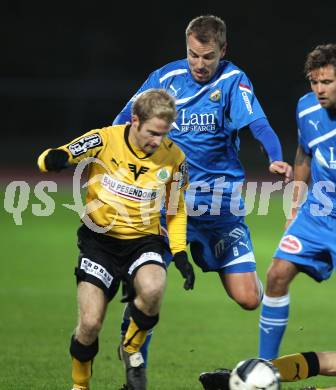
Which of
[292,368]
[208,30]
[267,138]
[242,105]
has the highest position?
[208,30]

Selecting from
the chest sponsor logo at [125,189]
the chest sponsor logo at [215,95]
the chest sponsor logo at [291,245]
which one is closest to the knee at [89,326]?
the chest sponsor logo at [125,189]

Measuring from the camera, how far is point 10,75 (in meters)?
27.1

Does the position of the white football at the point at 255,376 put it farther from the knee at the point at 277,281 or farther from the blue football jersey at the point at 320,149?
the blue football jersey at the point at 320,149

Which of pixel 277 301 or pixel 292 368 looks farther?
pixel 277 301

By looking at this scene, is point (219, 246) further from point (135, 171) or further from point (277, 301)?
point (135, 171)

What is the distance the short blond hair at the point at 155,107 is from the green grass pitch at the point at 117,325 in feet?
6.82

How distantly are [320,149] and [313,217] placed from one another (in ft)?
1.50

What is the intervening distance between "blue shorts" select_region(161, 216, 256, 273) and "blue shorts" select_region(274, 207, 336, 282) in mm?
846

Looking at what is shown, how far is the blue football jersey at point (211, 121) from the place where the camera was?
23.0 feet

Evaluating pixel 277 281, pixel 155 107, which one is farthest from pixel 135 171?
pixel 277 281

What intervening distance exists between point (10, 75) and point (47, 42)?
1679 millimetres

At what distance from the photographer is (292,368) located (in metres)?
6.27

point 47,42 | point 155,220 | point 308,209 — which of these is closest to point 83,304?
point 155,220

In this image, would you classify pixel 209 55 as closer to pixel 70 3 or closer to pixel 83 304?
pixel 83 304
